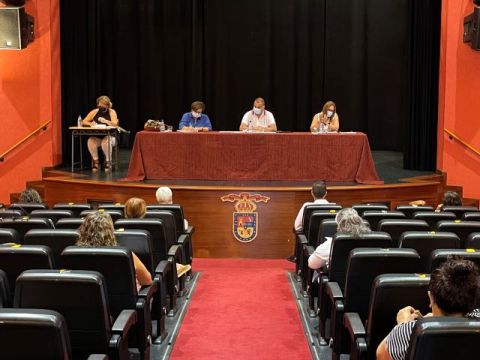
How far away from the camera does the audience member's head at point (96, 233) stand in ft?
13.8

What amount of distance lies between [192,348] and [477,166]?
7.07 meters

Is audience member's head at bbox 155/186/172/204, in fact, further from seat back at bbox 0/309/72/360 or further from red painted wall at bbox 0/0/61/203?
red painted wall at bbox 0/0/61/203

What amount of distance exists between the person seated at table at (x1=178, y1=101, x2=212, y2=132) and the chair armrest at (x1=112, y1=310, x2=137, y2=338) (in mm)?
6449

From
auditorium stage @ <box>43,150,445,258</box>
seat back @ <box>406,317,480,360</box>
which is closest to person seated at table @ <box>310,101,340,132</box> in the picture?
auditorium stage @ <box>43,150,445,258</box>

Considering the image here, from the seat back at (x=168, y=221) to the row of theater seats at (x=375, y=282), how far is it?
3.90 ft

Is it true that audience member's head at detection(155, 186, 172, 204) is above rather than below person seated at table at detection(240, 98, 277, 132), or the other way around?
below

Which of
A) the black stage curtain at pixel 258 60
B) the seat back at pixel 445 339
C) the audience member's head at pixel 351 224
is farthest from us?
the black stage curtain at pixel 258 60

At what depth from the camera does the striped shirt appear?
2.72 m

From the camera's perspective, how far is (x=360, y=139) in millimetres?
9461

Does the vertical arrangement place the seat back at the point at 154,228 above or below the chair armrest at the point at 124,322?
above

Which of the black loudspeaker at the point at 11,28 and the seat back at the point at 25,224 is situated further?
the black loudspeaker at the point at 11,28

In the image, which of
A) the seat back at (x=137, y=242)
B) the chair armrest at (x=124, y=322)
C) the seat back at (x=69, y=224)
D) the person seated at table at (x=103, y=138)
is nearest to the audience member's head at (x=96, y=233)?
the seat back at (x=137, y=242)

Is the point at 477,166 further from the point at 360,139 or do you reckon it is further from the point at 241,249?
the point at 241,249

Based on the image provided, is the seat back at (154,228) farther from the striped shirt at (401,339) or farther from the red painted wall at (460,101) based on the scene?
the red painted wall at (460,101)
